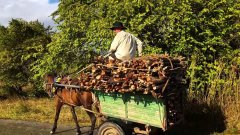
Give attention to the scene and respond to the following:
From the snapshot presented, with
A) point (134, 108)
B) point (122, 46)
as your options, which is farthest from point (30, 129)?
point (134, 108)

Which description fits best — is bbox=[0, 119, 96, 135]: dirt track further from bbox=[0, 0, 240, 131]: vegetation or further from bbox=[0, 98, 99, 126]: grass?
bbox=[0, 0, 240, 131]: vegetation

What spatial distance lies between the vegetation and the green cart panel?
265 centimetres

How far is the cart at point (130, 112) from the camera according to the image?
784 centimetres

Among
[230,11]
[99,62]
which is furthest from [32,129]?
[230,11]

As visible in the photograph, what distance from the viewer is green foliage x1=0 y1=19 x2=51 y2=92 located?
19203mm

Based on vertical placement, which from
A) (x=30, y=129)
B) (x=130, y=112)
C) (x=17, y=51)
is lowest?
(x=30, y=129)

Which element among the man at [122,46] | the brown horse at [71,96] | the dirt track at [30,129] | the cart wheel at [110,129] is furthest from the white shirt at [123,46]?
the dirt track at [30,129]

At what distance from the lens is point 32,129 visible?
11.7 meters

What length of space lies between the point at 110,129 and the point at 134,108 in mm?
931

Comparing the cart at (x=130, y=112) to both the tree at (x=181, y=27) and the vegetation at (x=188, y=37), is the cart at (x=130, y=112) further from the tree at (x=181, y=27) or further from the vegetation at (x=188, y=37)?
the tree at (x=181, y=27)

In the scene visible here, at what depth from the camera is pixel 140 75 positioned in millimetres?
7855

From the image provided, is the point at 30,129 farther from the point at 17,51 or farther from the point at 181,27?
the point at 17,51

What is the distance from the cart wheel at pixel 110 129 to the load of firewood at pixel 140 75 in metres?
0.86

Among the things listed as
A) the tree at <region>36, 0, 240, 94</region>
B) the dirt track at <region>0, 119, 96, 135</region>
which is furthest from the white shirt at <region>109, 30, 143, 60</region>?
the dirt track at <region>0, 119, 96, 135</region>
